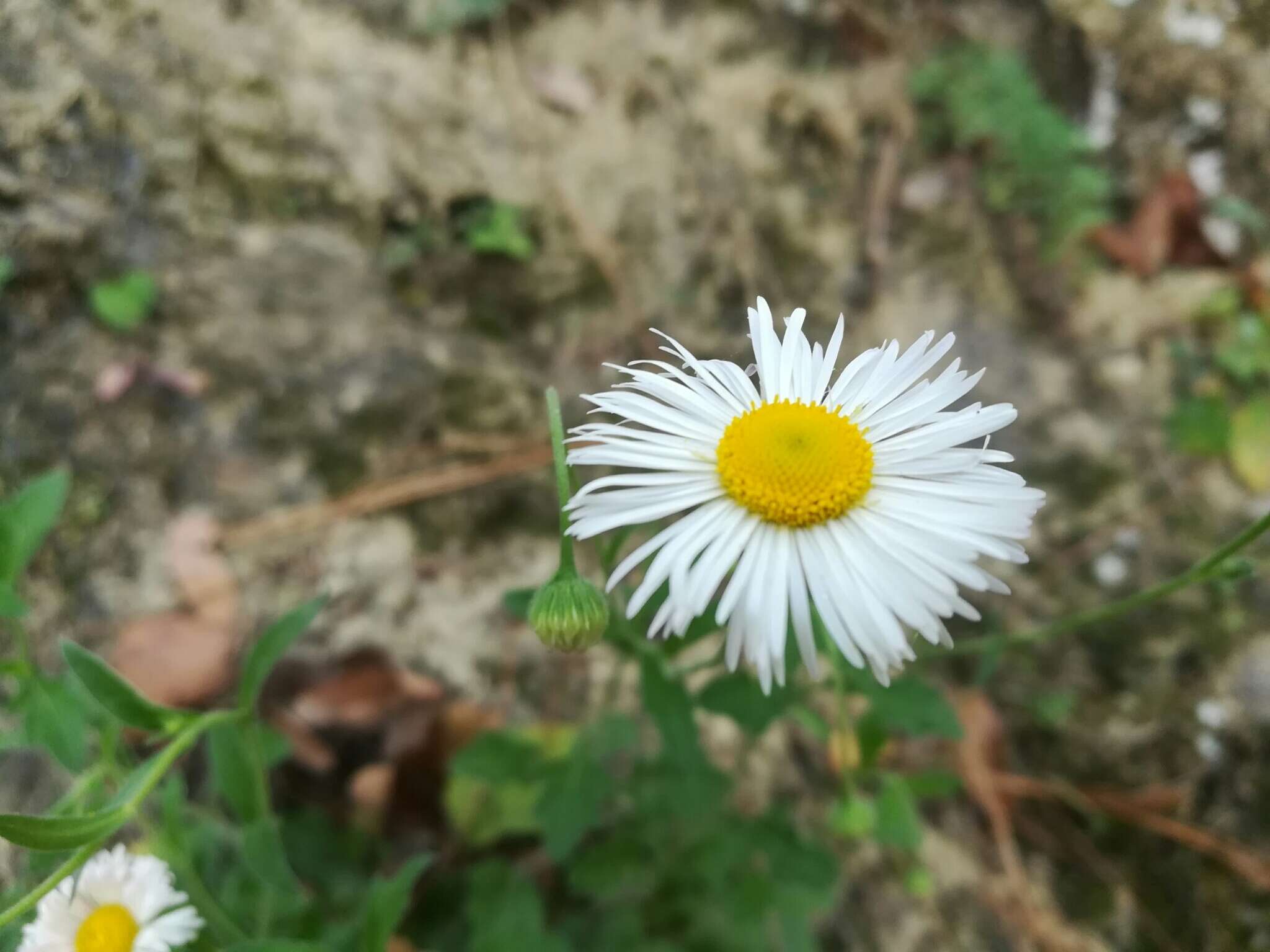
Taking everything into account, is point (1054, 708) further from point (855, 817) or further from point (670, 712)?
point (670, 712)

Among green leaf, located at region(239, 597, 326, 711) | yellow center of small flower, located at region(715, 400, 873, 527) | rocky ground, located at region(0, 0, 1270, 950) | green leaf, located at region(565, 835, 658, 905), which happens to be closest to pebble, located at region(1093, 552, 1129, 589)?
rocky ground, located at region(0, 0, 1270, 950)

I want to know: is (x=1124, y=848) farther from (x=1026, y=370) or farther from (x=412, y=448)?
(x=412, y=448)

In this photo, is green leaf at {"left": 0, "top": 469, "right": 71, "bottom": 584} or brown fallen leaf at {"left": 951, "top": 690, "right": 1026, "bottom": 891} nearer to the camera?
green leaf at {"left": 0, "top": 469, "right": 71, "bottom": 584}

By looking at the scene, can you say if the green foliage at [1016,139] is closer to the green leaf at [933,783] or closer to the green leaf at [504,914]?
the green leaf at [933,783]

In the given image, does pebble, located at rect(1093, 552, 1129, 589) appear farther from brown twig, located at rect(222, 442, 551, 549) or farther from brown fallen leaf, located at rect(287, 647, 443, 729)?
brown fallen leaf, located at rect(287, 647, 443, 729)

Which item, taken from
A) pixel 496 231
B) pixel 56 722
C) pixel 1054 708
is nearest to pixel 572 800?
pixel 56 722
